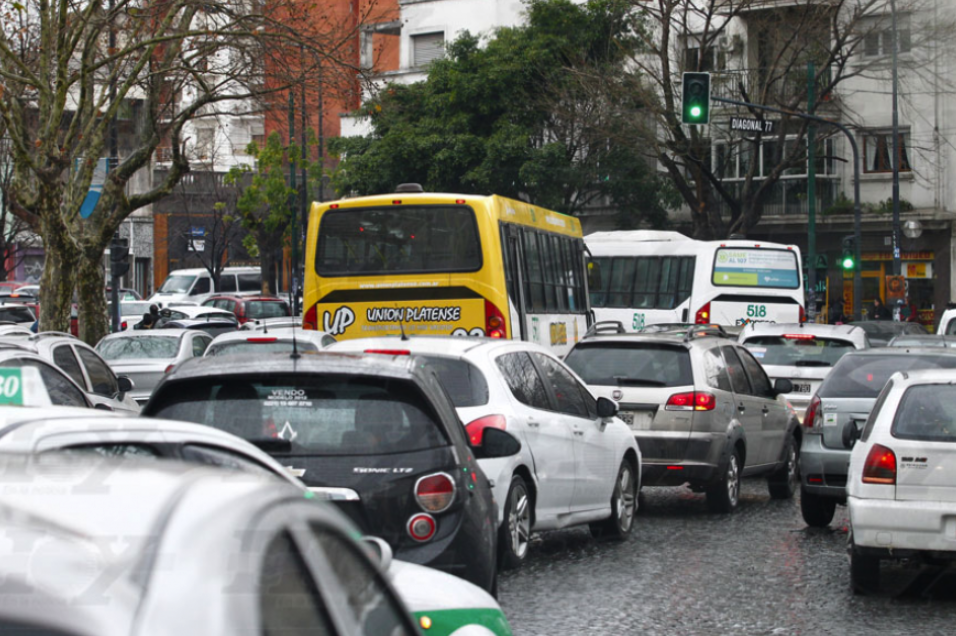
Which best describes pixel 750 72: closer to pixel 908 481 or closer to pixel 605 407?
pixel 605 407

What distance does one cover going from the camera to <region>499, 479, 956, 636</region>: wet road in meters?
7.98

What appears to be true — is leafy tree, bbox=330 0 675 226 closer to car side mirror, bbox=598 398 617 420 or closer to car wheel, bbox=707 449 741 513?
car wheel, bbox=707 449 741 513

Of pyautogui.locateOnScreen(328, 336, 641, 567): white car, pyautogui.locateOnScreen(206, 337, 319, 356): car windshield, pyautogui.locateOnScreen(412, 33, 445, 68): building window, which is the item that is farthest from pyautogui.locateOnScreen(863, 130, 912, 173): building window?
pyautogui.locateOnScreen(328, 336, 641, 567): white car

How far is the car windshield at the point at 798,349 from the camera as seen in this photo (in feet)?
55.6

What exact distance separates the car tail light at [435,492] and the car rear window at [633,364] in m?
6.53

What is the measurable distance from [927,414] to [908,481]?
1.55 ft

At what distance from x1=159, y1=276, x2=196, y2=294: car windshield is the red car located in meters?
12.0

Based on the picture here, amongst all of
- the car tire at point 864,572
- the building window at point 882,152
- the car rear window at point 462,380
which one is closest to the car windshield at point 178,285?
the building window at point 882,152

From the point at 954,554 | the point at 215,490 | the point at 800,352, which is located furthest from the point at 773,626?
the point at 800,352

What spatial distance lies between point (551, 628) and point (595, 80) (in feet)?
107

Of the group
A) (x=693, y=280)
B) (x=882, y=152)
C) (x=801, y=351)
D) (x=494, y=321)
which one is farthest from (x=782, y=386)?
(x=882, y=152)

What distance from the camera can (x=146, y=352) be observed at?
65.0 ft

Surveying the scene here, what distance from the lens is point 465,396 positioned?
9.22m

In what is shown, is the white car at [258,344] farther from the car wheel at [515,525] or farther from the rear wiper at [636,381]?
the car wheel at [515,525]
